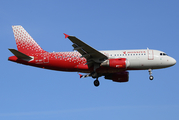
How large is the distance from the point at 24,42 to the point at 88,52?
36.7 ft

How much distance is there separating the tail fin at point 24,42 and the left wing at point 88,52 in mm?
7691

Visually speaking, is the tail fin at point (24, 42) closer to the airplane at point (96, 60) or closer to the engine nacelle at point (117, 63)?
the airplane at point (96, 60)

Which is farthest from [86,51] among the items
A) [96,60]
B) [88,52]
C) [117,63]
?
[117,63]

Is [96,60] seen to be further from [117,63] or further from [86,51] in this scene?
[117,63]

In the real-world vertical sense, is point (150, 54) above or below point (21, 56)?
above

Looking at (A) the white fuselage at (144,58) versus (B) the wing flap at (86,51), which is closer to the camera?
(B) the wing flap at (86,51)

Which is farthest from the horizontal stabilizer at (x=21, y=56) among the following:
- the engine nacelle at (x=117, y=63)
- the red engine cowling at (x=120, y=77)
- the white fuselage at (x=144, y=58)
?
the red engine cowling at (x=120, y=77)

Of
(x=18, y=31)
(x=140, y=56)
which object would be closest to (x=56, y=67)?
(x=18, y=31)

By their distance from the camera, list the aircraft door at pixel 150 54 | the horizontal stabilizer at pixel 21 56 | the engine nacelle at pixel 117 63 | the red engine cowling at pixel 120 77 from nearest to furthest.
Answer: the engine nacelle at pixel 117 63, the aircraft door at pixel 150 54, the horizontal stabilizer at pixel 21 56, the red engine cowling at pixel 120 77

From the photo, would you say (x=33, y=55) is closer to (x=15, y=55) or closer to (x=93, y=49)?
(x=15, y=55)

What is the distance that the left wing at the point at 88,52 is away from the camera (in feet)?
124

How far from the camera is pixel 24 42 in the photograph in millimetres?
45500

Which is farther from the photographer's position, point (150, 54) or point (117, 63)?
point (150, 54)

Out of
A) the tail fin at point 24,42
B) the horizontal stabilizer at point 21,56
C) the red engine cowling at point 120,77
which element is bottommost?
the red engine cowling at point 120,77
